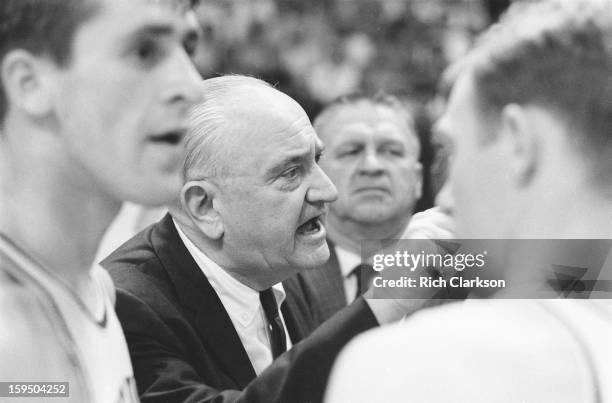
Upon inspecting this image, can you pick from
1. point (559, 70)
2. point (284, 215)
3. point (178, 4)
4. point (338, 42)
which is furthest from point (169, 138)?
point (338, 42)

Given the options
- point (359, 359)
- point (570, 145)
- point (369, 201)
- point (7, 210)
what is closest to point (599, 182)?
point (570, 145)

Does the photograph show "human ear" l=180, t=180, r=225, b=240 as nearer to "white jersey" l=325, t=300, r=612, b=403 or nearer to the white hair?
the white hair

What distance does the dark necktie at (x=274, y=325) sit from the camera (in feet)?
5.60

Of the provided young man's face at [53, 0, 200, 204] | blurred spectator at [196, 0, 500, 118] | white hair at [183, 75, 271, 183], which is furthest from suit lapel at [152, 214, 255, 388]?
blurred spectator at [196, 0, 500, 118]

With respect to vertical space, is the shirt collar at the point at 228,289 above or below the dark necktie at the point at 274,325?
above

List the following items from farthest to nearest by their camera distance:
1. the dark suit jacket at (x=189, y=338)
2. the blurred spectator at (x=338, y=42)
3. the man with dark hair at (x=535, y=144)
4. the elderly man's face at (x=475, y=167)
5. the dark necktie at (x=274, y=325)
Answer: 1. the blurred spectator at (x=338, y=42)
2. the dark necktie at (x=274, y=325)
3. the dark suit jacket at (x=189, y=338)
4. the elderly man's face at (x=475, y=167)
5. the man with dark hair at (x=535, y=144)

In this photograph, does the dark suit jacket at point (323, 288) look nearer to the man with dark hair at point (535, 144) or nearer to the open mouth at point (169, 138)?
the open mouth at point (169, 138)

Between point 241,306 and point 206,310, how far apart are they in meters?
0.08

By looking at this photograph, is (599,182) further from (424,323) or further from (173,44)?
(173,44)

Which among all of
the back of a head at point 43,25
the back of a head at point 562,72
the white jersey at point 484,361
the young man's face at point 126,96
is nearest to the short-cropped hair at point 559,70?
the back of a head at point 562,72

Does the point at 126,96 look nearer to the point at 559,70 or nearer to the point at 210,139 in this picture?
the point at 210,139

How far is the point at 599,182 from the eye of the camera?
3.98 ft

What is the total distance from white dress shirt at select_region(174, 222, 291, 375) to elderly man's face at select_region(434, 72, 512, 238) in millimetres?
521

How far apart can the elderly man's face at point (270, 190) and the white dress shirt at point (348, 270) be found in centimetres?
26
